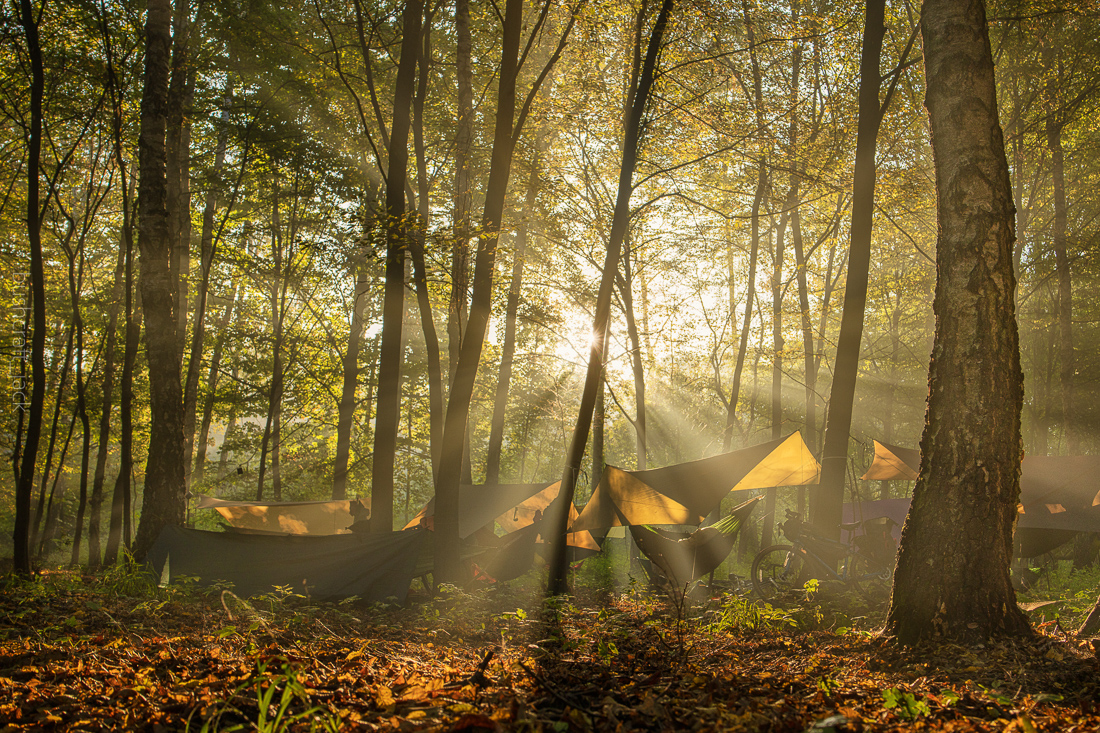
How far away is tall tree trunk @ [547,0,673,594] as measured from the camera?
5875 mm

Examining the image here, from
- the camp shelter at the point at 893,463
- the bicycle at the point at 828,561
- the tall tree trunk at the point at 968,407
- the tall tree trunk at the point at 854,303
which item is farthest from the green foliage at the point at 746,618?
the camp shelter at the point at 893,463

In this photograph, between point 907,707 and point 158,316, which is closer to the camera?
point 907,707

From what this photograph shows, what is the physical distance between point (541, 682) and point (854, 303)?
4.74m

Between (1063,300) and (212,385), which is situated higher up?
(1063,300)

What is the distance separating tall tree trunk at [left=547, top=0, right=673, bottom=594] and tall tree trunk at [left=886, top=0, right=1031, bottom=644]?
3.27 metres

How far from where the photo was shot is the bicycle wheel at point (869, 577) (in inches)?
199

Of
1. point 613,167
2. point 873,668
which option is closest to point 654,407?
point 613,167

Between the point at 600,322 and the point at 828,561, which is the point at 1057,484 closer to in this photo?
the point at 828,561

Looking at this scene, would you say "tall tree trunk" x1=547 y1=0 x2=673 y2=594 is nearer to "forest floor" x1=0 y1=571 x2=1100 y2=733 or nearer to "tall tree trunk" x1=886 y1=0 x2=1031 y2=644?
"forest floor" x1=0 y1=571 x2=1100 y2=733

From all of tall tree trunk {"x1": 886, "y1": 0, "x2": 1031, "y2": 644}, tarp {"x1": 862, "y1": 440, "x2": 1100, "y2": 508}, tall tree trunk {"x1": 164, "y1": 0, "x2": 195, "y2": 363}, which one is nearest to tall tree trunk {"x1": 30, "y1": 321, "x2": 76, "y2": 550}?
tall tree trunk {"x1": 164, "y1": 0, "x2": 195, "y2": 363}

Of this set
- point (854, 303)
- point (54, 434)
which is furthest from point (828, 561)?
point (54, 434)

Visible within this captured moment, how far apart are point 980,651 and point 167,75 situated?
28.5 ft

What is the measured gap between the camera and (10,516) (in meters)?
18.4

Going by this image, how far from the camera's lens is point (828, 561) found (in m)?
5.25
